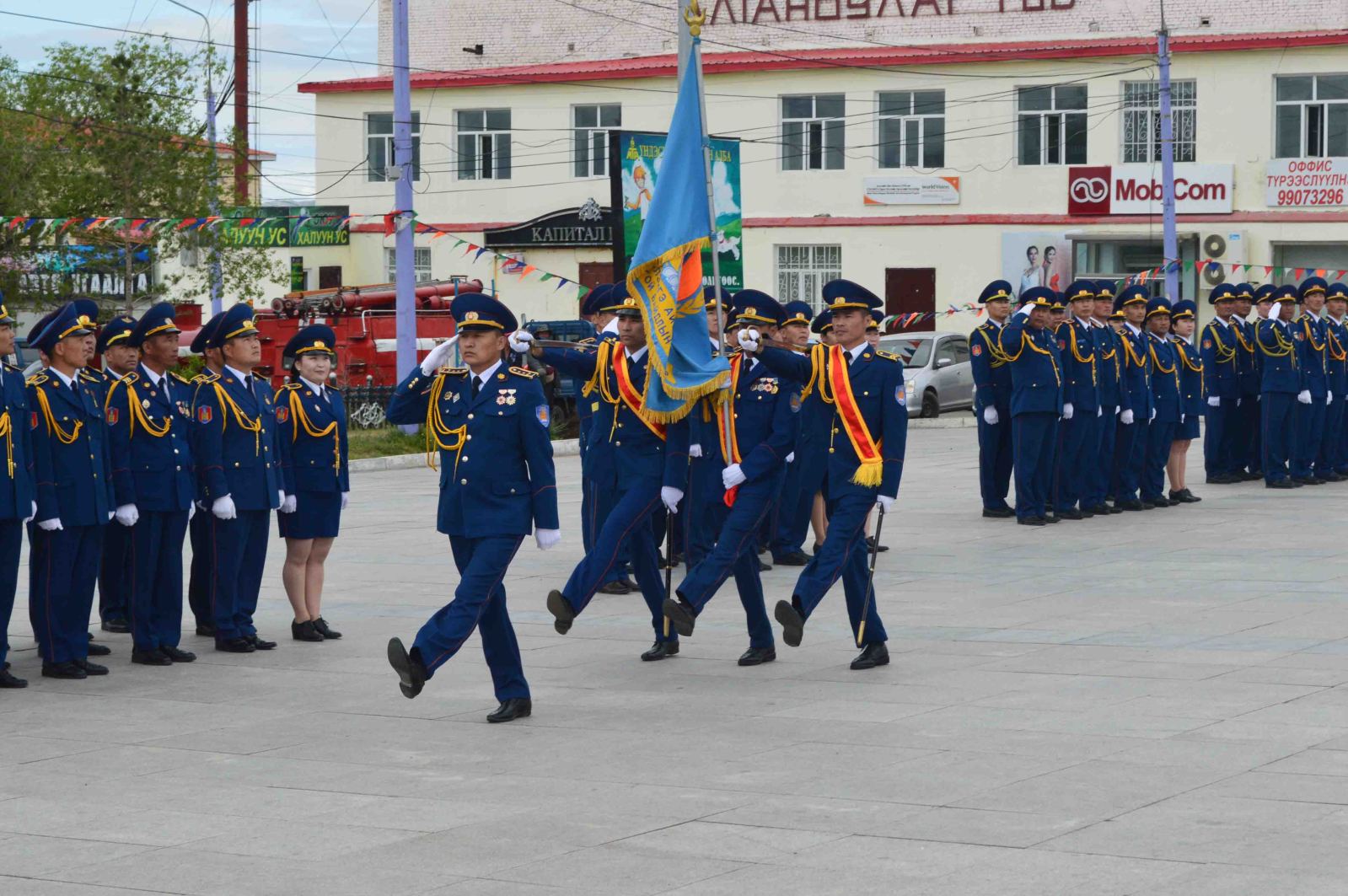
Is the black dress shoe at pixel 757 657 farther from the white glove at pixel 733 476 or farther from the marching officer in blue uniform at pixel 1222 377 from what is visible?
the marching officer in blue uniform at pixel 1222 377

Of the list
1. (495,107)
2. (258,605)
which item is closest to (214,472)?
(258,605)

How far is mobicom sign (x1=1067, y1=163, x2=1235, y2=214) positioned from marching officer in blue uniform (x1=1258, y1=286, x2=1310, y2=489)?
65.6ft

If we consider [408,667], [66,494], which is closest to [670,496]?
[408,667]

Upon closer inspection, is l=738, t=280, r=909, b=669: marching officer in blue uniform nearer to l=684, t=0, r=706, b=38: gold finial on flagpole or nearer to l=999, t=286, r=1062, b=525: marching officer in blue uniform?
l=684, t=0, r=706, b=38: gold finial on flagpole

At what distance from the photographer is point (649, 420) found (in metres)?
10.2

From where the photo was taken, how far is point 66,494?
980 centimetres

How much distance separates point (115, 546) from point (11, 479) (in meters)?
1.69

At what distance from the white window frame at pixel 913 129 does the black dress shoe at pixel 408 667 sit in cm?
3493

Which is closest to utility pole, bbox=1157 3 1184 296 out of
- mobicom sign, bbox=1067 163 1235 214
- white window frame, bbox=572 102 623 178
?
mobicom sign, bbox=1067 163 1235 214

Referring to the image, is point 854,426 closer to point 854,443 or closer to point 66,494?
point 854,443

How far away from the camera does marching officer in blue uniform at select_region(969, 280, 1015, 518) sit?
17.0 meters

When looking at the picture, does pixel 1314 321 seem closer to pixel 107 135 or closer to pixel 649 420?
pixel 649 420

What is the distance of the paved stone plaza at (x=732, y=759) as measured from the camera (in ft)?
19.7

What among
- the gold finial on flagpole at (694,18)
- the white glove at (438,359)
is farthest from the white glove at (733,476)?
the gold finial on flagpole at (694,18)
